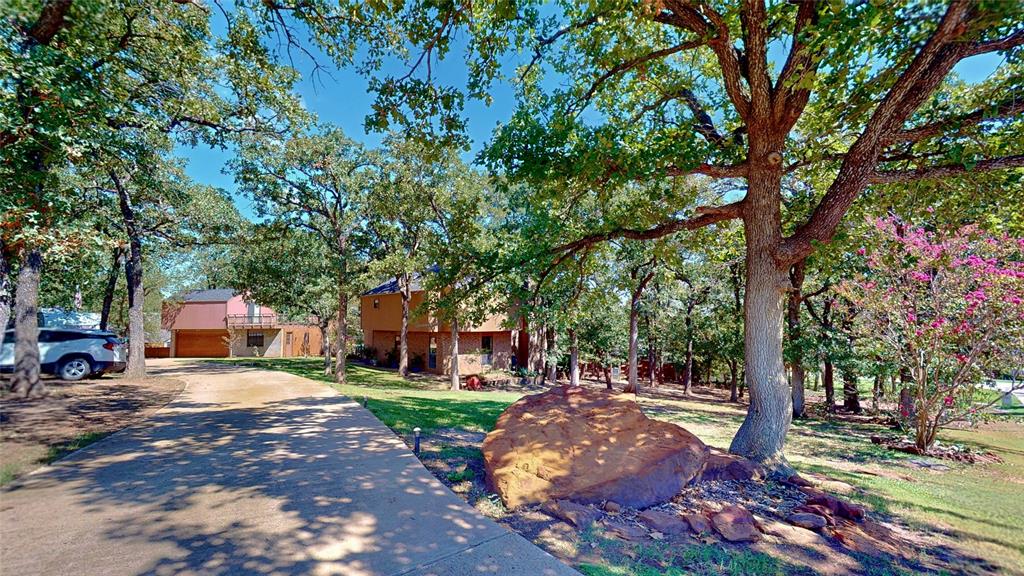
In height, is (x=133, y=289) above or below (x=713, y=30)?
below

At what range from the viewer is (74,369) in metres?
12.7

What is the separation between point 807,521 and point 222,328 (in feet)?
132

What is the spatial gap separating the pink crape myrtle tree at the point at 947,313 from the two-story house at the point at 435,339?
1521 cm

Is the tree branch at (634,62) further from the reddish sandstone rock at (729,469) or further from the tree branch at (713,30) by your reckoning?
the reddish sandstone rock at (729,469)

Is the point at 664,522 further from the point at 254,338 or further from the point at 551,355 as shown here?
the point at 254,338

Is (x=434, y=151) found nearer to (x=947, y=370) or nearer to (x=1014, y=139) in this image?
(x=1014, y=139)

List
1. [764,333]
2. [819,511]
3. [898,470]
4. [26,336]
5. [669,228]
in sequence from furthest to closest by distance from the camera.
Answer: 1. [26,336]
2. [898,470]
3. [669,228]
4. [764,333]
5. [819,511]

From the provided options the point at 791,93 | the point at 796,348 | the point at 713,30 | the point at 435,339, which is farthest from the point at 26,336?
the point at 796,348

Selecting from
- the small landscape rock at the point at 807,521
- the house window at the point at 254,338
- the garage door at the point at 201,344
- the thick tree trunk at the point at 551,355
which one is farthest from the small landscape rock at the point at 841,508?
the garage door at the point at 201,344

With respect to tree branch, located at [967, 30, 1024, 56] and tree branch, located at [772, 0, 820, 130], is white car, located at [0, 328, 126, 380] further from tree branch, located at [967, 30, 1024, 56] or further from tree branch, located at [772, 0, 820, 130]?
tree branch, located at [967, 30, 1024, 56]

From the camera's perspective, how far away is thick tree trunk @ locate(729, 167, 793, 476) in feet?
18.4

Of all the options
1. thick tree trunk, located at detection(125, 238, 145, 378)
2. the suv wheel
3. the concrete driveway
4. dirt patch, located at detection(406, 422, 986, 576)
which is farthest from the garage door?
dirt patch, located at detection(406, 422, 986, 576)

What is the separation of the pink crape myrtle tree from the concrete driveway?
8.32 m

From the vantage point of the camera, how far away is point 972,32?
136 inches
